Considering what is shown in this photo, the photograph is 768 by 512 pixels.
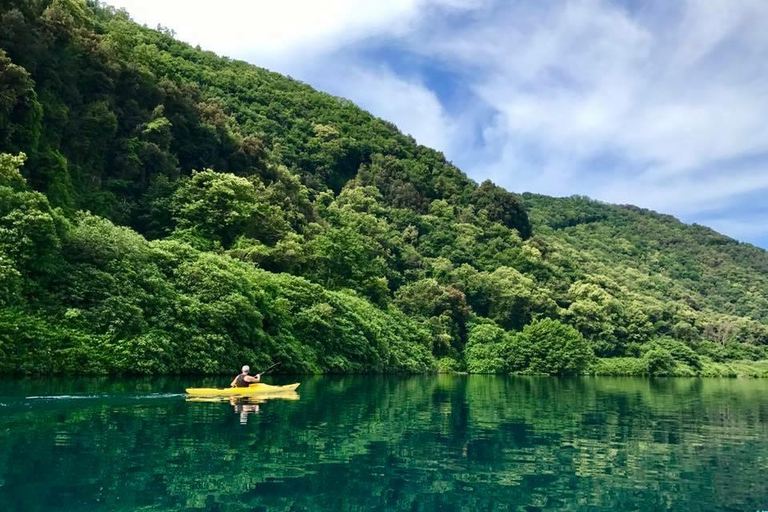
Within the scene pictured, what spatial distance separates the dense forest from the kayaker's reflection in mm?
11706

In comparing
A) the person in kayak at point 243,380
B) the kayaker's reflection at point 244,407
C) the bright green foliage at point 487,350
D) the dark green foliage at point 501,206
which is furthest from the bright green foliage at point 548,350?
the kayaker's reflection at point 244,407

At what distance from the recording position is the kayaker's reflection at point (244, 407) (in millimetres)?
20180

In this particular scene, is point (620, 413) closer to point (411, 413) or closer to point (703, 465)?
point (411, 413)

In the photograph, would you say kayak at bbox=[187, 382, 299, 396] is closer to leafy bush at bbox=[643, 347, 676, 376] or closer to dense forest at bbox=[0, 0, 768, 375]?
dense forest at bbox=[0, 0, 768, 375]

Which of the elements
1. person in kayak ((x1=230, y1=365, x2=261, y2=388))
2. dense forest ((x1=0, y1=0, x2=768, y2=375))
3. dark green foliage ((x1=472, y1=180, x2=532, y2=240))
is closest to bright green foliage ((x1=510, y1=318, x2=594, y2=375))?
dense forest ((x1=0, y1=0, x2=768, y2=375))

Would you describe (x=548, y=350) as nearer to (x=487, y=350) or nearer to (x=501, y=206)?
(x=487, y=350)

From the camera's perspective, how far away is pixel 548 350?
77375 millimetres

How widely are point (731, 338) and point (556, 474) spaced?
106959 mm

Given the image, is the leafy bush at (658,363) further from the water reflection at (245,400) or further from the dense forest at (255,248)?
the water reflection at (245,400)

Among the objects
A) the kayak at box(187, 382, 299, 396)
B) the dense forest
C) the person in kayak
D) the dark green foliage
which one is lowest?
the kayak at box(187, 382, 299, 396)

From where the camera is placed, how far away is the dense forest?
3378 cm

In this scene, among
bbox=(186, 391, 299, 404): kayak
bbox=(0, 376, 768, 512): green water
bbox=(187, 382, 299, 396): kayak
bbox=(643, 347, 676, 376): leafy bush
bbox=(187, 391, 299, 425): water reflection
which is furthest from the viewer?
bbox=(643, 347, 676, 376): leafy bush

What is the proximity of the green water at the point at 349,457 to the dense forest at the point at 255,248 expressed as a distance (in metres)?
9.87

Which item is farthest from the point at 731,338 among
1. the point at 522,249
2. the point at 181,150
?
the point at 181,150
